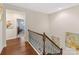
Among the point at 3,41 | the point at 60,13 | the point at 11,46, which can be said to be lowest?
the point at 11,46

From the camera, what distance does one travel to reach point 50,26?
173 centimetres

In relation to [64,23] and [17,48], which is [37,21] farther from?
[17,48]

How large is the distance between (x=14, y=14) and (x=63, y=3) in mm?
839

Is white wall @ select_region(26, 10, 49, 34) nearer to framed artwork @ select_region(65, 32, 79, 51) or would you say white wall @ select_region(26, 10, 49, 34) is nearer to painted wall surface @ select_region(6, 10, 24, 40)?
painted wall surface @ select_region(6, 10, 24, 40)

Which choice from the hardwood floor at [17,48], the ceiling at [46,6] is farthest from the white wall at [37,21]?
the hardwood floor at [17,48]

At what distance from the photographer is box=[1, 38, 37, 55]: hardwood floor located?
1596 mm

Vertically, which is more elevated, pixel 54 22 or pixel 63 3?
pixel 63 3

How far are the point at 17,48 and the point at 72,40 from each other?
0.97 meters

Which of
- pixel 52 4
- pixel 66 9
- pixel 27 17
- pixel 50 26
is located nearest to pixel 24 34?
pixel 27 17

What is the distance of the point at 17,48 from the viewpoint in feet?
5.49

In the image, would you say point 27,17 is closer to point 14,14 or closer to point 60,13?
point 14,14

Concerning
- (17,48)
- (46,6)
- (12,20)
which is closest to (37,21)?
Result: (46,6)

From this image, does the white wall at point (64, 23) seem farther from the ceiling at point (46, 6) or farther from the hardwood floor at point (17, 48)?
the hardwood floor at point (17, 48)

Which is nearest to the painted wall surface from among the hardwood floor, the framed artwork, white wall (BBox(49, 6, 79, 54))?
the hardwood floor
